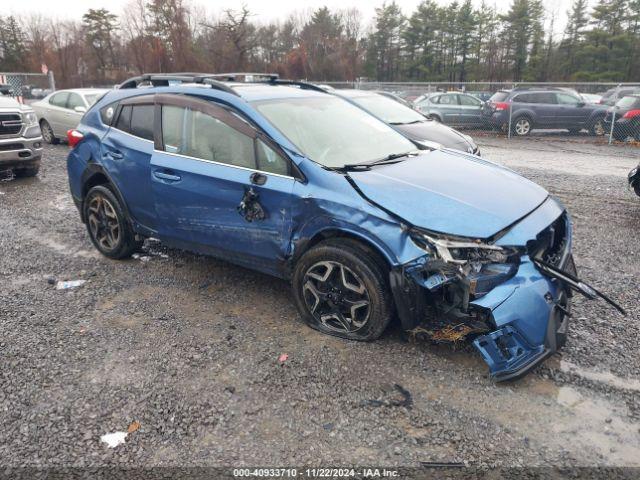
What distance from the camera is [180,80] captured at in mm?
4773

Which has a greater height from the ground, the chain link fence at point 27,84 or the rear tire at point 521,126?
the chain link fence at point 27,84

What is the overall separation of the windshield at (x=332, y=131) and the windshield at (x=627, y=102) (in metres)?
12.6

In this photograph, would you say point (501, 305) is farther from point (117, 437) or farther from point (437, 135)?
point (437, 135)

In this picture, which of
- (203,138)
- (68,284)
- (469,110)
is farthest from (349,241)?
(469,110)

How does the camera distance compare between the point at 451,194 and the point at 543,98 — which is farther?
the point at 543,98

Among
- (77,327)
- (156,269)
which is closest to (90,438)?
(77,327)

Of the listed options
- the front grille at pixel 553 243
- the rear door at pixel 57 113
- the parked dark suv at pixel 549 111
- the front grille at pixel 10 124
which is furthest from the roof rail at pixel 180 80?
the parked dark suv at pixel 549 111

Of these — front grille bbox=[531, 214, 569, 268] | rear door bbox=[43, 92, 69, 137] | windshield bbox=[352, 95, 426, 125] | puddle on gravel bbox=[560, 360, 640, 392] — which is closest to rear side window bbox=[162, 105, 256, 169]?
front grille bbox=[531, 214, 569, 268]

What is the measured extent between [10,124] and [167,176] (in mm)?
6461

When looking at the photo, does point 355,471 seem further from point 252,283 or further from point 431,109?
point 431,109

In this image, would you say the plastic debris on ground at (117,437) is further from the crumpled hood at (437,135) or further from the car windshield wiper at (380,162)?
the crumpled hood at (437,135)

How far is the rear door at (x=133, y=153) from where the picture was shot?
460cm

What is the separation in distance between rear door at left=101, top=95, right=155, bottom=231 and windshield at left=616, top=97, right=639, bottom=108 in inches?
560

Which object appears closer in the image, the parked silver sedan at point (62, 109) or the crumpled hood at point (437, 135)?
the crumpled hood at point (437, 135)
